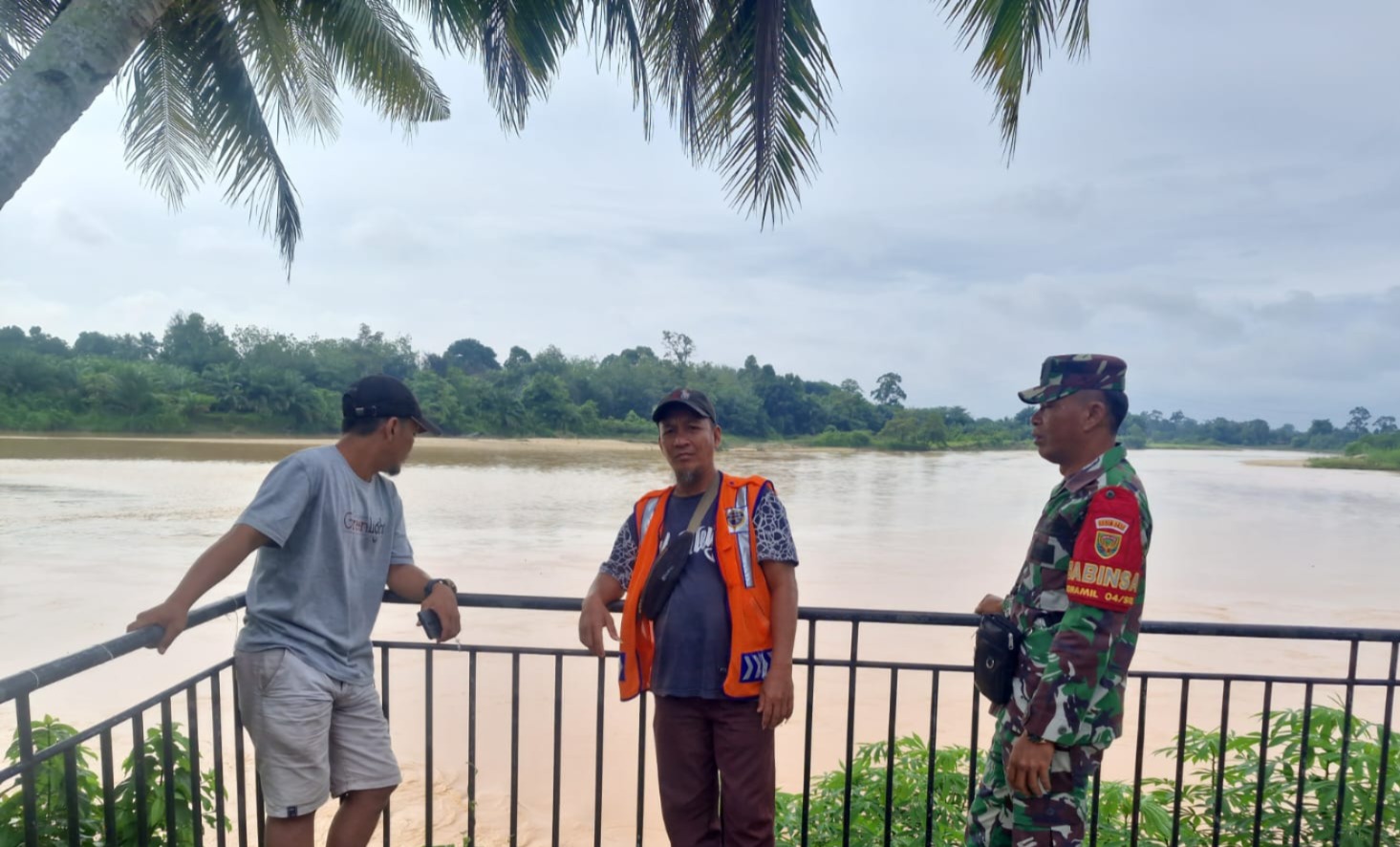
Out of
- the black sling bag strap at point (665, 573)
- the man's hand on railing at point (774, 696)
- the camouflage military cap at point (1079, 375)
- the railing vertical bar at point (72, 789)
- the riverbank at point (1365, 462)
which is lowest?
the riverbank at point (1365, 462)

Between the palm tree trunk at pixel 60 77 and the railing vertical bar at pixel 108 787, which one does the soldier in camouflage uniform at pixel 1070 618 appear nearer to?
the railing vertical bar at pixel 108 787

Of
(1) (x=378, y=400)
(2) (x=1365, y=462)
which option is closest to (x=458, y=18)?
(1) (x=378, y=400)

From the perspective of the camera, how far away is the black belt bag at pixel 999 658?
208 centimetres

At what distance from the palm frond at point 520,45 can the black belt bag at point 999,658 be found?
5144 millimetres

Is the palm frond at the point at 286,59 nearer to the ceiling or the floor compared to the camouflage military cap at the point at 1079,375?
nearer to the ceiling

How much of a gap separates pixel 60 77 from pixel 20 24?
271 cm

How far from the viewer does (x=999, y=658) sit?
209cm

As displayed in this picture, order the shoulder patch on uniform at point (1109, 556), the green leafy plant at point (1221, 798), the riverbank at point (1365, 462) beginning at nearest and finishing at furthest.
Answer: the shoulder patch on uniform at point (1109, 556)
the green leafy plant at point (1221, 798)
the riverbank at point (1365, 462)

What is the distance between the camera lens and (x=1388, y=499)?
35.9m

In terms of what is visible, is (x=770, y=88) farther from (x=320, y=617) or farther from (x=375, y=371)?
(x=375, y=371)

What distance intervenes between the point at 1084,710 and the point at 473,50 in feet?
21.7

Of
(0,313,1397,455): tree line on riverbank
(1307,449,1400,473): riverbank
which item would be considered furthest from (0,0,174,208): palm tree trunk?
(1307,449,1400,473): riverbank

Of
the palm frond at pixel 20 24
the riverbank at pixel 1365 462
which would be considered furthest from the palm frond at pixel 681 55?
the riverbank at pixel 1365 462

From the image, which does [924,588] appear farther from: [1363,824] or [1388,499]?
[1388,499]
